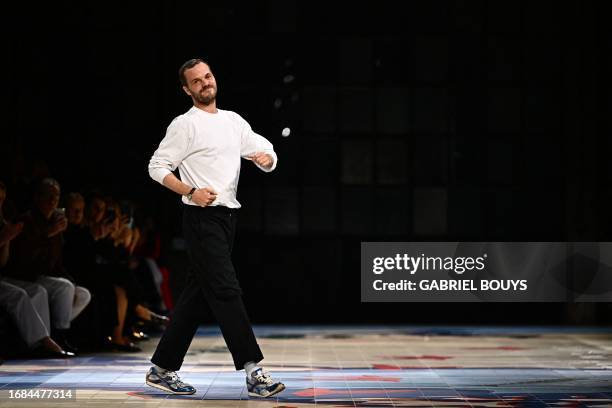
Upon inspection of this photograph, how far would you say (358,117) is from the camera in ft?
54.7

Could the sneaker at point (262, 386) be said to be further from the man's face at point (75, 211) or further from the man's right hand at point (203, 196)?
the man's face at point (75, 211)

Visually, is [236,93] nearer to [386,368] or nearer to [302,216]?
[302,216]

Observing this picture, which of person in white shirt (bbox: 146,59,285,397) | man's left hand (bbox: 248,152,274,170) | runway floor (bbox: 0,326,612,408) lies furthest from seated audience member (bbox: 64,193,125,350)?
man's left hand (bbox: 248,152,274,170)

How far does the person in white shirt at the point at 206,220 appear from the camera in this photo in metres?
6.81

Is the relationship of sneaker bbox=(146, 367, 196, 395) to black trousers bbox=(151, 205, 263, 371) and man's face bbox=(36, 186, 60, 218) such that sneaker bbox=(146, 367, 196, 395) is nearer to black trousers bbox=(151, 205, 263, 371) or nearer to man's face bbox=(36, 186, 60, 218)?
black trousers bbox=(151, 205, 263, 371)

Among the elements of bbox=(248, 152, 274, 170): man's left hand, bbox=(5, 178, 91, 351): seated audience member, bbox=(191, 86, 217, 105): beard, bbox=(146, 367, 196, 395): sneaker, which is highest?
bbox=(191, 86, 217, 105): beard

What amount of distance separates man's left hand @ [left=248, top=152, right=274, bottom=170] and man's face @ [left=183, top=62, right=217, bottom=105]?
1.31ft

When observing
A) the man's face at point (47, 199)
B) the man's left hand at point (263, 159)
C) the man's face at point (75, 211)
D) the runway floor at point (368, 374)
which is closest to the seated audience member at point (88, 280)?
the man's face at point (75, 211)

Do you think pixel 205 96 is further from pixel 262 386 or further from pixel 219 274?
pixel 262 386

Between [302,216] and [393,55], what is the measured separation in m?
2.47

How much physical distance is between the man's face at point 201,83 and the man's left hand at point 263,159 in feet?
1.31

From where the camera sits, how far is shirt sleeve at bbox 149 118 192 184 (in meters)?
6.85

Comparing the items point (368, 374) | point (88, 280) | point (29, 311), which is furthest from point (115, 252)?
point (368, 374)

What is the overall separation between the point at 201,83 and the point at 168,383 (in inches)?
66.4
